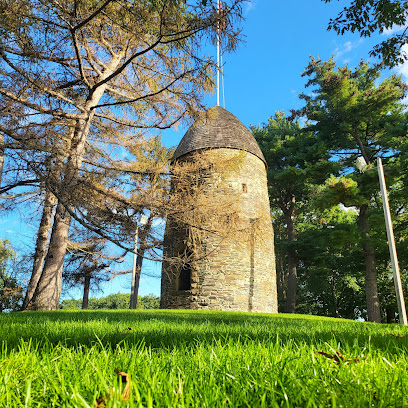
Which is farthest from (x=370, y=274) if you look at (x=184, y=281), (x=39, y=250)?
(x=39, y=250)

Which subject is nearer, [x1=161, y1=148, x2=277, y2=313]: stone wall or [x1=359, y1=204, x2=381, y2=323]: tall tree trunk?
[x1=161, y1=148, x2=277, y2=313]: stone wall

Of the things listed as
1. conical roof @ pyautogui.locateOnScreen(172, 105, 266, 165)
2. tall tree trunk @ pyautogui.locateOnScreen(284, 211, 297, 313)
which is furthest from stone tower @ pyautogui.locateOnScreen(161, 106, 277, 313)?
tall tree trunk @ pyautogui.locateOnScreen(284, 211, 297, 313)

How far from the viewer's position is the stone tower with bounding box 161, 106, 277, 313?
45.8 ft

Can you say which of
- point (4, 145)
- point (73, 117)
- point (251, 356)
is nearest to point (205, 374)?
A: point (251, 356)

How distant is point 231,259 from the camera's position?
47.0ft

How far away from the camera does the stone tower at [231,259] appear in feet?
45.8

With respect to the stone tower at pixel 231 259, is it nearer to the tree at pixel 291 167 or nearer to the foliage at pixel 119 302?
the tree at pixel 291 167

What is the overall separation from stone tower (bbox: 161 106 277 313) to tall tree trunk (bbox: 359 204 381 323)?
17.5 feet

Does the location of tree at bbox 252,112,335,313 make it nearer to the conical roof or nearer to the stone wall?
the conical roof

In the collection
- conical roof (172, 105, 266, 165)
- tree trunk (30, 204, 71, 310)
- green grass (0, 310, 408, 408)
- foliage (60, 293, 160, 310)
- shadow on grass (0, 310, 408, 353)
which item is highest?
conical roof (172, 105, 266, 165)

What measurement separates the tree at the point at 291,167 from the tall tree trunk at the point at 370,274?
3364 millimetres

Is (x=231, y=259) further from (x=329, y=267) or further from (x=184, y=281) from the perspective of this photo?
(x=329, y=267)

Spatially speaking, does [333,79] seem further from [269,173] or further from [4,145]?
[4,145]

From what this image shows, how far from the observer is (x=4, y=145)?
7.68 meters
